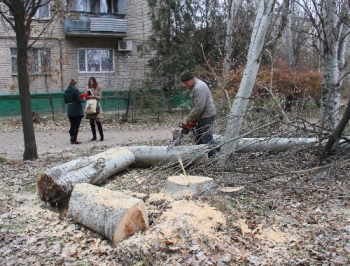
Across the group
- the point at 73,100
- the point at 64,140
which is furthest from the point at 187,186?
the point at 64,140

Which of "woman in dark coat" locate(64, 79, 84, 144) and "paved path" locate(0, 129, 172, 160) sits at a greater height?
"woman in dark coat" locate(64, 79, 84, 144)

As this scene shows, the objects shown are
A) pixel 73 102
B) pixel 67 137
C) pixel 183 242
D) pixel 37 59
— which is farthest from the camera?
pixel 37 59

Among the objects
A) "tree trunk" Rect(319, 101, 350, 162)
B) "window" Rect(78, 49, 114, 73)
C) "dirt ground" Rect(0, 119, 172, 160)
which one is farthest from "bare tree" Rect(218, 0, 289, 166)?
"window" Rect(78, 49, 114, 73)

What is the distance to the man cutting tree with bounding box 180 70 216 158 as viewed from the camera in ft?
20.9

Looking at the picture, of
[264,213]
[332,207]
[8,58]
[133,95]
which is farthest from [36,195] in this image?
[8,58]

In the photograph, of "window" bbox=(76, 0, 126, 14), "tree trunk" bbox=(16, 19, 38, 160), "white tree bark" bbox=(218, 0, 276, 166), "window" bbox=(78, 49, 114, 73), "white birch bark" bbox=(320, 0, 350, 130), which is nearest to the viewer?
"white tree bark" bbox=(218, 0, 276, 166)

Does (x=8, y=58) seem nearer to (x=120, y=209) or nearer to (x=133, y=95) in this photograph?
(x=133, y=95)

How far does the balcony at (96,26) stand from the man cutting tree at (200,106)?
1372 cm

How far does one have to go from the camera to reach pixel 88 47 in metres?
19.6

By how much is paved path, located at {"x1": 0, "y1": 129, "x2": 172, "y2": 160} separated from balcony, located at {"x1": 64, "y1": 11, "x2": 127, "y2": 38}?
23.3ft

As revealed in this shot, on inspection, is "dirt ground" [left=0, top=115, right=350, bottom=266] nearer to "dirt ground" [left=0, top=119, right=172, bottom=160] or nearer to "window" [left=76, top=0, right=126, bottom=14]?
"dirt ground" [left=0, top=119, right=172, bottom=160]

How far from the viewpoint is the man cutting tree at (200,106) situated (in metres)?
6.37

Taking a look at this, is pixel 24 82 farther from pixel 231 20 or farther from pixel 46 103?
pixel 46 103

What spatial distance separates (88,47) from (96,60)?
78 centimetres
